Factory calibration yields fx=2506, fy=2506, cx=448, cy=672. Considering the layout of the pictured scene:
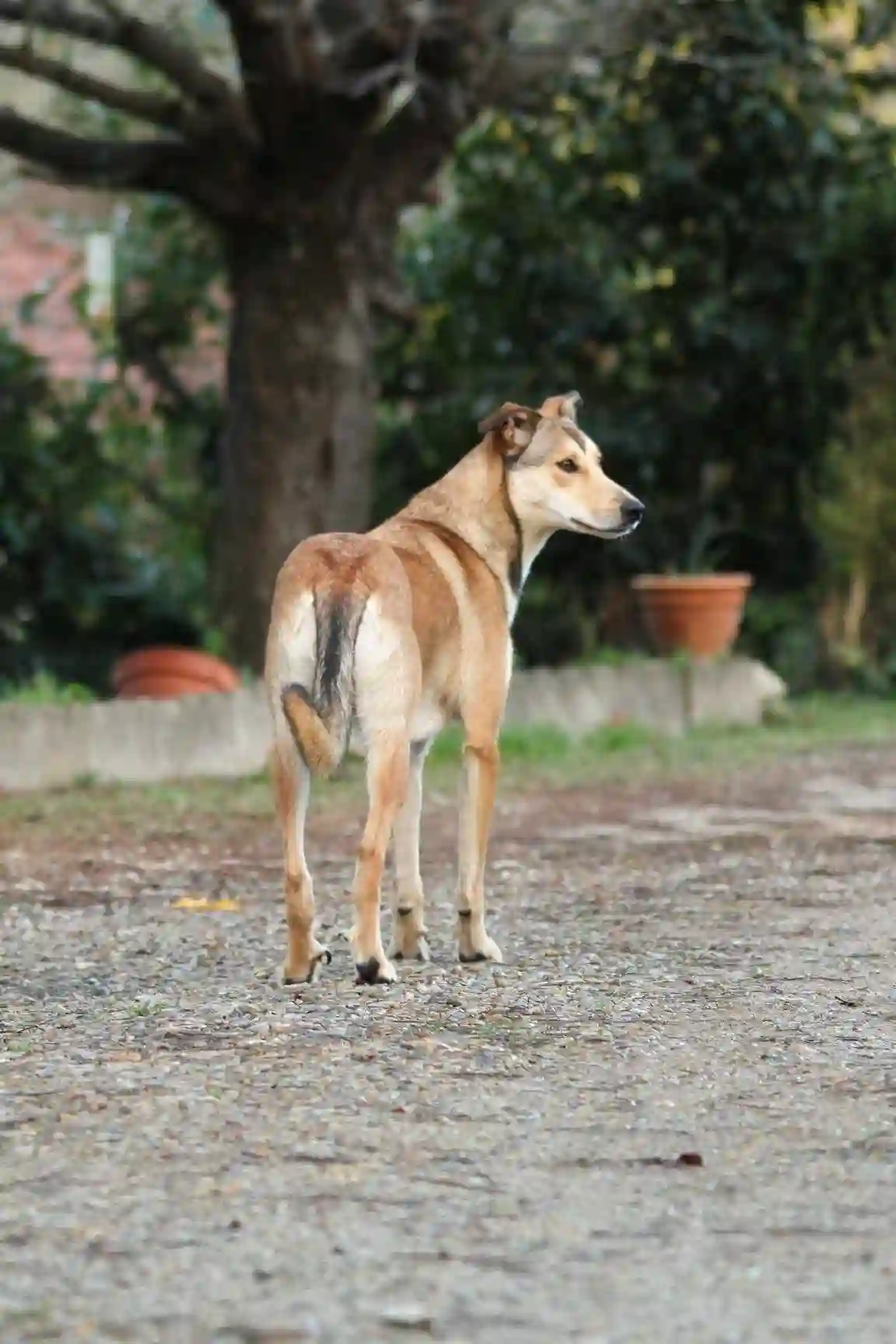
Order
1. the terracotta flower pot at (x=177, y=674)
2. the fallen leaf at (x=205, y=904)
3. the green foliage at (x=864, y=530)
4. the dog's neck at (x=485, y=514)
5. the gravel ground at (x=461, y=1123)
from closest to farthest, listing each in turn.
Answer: the gravel ground at (x=461, y=1123) < the dog's neck at (x=485, y=514) < the fallen leaf at (x=205, y=904) < the terracotta flower pot at (x=177, y=674) < the green foliage at (x=864, y=530)

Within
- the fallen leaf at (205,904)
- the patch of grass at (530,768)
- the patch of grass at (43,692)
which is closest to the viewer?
the fallen leaf at (205,904)

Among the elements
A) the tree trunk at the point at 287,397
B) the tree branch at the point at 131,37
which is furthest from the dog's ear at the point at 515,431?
the tree trunk at the point at 287,397

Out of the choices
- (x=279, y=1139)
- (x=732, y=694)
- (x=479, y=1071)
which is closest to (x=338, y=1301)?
(x=279, y=1139)

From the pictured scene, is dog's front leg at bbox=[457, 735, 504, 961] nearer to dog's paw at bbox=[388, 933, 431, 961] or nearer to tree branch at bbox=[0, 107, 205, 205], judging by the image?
dog's paw at bbox=[388, 933, 431, 961]

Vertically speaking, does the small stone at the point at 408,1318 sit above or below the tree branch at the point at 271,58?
below

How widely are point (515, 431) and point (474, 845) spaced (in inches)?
48.3

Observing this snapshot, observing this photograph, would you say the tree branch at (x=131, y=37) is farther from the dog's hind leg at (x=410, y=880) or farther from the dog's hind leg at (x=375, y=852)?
the dog's hind leg at (x=375, y=852)

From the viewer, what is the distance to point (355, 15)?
522 inches

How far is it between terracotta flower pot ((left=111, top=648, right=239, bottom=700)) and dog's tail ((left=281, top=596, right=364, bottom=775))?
6.54 meters

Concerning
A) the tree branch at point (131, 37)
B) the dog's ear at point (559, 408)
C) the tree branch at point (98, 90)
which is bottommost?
the dog's ear at point (559, 408)

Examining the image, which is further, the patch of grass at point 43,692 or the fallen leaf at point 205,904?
the patch of grass at point 43,692

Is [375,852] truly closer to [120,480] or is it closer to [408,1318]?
[408,1318]

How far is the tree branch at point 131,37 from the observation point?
1229cm

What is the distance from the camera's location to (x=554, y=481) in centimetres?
712
